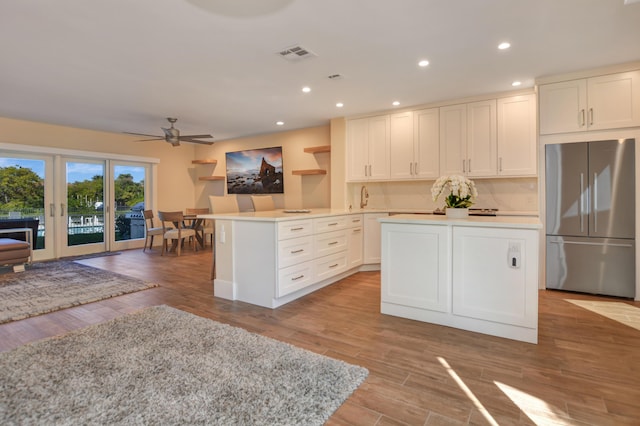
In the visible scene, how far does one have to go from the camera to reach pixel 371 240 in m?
4.91

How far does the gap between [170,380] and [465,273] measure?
2254mm

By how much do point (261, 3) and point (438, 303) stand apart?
2699 millimetres

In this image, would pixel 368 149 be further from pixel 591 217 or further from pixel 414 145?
pixel 591 217

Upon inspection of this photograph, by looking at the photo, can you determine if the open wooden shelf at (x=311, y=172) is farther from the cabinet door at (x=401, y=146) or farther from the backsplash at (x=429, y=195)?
the cabinet door at (x=401, y=146)

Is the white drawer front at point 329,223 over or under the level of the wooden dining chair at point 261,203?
under

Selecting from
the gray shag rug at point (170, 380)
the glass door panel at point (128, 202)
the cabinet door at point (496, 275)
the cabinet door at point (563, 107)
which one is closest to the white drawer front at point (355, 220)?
the cabinet door at point (496, 275)

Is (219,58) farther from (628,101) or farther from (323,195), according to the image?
(628,101)

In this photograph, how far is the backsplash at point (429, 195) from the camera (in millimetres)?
4594

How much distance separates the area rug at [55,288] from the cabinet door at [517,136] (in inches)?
192

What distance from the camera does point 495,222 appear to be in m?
2.55

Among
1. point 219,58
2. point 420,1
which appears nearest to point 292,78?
point 219,58

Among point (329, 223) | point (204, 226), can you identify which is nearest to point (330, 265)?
point (329, 223)

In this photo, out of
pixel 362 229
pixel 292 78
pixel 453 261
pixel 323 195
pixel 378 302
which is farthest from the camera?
pixel 323 195

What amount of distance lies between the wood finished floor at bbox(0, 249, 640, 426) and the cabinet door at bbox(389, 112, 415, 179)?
211 centimetres
